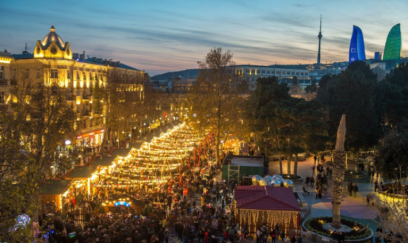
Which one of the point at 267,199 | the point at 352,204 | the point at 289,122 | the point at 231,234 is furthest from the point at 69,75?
the point at 352,204

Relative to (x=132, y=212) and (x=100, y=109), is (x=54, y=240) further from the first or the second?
(x=100, y=109)

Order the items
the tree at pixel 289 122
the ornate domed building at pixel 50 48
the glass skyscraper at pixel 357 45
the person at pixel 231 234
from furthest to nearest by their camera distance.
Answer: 1. the glass skyscraper at pixel 357 45
2. the ornate domed building at pixel 50 48
3. the tree at pixel 289 122
4. the person at pixel 231 234

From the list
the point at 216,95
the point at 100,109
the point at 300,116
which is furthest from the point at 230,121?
the point at 100,109

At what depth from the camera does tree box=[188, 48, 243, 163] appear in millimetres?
34750

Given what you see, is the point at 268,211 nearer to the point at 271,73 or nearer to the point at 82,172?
the point at 82,172

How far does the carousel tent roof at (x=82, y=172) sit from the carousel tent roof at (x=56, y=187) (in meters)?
2.03

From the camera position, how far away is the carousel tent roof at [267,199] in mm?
18047

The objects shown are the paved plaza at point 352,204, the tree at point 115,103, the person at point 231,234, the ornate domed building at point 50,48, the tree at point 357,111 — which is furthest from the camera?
the tree at point 115,103

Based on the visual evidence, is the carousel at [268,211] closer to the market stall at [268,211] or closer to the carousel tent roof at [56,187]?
the market stall at [268,211]

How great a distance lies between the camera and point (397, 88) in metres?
40.5

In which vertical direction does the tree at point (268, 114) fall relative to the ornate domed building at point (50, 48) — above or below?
below

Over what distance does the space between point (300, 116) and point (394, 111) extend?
684 inches

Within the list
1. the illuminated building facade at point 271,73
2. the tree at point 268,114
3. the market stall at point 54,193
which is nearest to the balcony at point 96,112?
the tree at point 268,114

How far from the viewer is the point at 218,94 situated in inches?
1378
